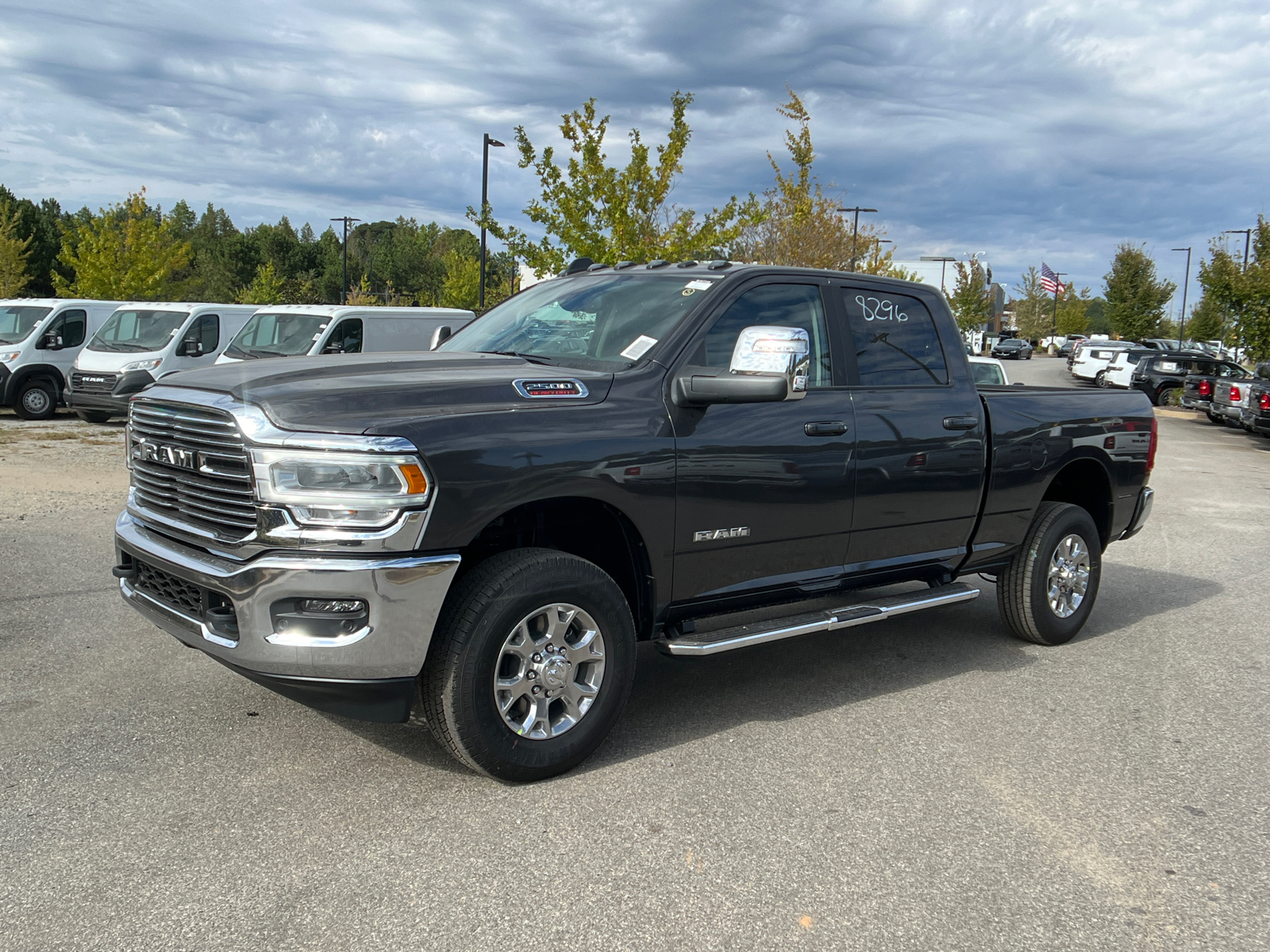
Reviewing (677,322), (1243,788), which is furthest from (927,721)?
(677,322)

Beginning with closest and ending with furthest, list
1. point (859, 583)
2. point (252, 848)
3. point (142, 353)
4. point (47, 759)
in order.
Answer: point (252, 848) → point (47, 759) → point (859, 583) → point (142, 353)

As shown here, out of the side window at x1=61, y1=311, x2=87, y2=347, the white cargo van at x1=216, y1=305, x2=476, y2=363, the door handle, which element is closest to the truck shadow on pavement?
the door handle

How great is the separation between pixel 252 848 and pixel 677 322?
2.57 metres

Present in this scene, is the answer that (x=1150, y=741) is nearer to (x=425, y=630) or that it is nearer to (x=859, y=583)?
(x=859, y=583)

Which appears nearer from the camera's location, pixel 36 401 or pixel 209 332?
pixel 209 332

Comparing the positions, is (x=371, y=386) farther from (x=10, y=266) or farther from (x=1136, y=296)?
(x=1136, y=296)

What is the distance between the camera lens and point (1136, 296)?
62875 millimetres

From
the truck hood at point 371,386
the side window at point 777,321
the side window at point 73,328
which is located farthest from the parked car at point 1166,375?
the truck hood at point 371,386

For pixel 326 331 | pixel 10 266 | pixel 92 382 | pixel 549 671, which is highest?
pixel 10 266

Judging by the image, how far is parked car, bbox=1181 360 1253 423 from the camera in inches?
1050

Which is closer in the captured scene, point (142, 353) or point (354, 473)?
point (354, 473)

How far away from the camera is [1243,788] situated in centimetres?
413

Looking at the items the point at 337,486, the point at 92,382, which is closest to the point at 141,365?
the point at 92,382

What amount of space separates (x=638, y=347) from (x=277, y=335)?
12913mm
